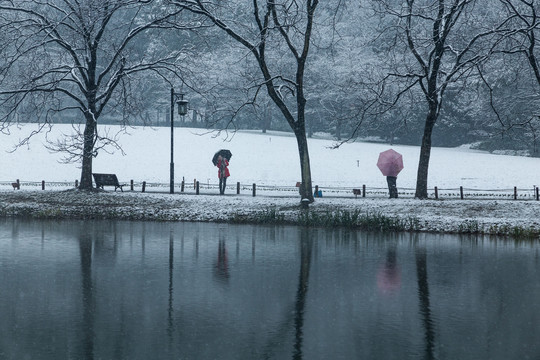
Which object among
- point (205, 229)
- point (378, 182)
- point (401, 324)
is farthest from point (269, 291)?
point (378, 182)

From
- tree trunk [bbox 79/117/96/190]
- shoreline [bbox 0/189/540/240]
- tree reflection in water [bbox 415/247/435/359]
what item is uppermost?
tree trunk [bbox 79/117/96/190]

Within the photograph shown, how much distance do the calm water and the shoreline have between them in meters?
3.47

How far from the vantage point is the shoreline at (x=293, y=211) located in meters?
22.1

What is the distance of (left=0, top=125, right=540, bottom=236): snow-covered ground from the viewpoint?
1023 inches

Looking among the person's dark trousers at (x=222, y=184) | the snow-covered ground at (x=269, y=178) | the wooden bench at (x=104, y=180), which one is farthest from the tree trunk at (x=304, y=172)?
the wooden bench at (x=104, y=180)

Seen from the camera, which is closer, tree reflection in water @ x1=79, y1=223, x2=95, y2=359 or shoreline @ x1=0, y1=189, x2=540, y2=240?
tree reflection in water @ x1=79, y1=223, x2=95, y2=359

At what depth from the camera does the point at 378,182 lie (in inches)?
2085

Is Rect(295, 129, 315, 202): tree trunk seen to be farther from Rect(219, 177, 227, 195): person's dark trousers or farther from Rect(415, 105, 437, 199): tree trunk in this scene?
Rect(219, 177, 227, 195): person's dark trousers

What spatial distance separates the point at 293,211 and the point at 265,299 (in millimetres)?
15086

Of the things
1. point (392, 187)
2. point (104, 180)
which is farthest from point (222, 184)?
point (392, 187)

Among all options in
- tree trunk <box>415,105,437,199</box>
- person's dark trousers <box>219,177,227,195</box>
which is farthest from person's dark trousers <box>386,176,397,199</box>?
person's dark trousers <box>219,177,227,195</box>

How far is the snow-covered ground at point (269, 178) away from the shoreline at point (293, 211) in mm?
45

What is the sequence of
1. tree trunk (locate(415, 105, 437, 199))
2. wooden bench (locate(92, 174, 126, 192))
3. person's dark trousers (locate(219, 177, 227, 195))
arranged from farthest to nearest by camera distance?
person's dark trousers (locate(219, 177, 227, 195)) → wooden bench (locate(92, 174, 126, 192)) → tree trunk (locate(415, 105, 437, 199))

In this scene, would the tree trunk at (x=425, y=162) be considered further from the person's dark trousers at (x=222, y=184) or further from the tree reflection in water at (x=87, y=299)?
the tree reflection in water at (x=87, y=299)
